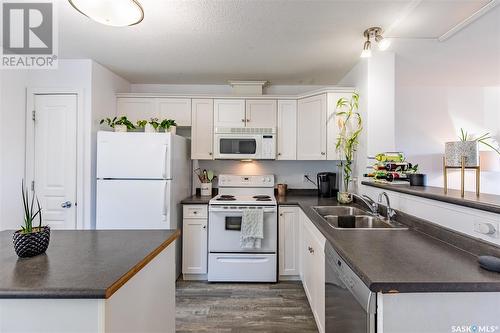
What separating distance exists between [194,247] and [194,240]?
0.08 m

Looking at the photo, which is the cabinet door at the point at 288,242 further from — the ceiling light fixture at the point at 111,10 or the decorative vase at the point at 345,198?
the ceiling light fixture at the point at 111,10

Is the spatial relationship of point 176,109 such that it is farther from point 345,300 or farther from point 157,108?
point 345,300

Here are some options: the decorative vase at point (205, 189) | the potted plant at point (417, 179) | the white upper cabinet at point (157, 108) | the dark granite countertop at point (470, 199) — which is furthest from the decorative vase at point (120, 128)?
the potted plant at point (417, 179)

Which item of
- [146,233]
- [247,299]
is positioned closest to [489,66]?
[247,299]

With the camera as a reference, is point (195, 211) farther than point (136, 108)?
No

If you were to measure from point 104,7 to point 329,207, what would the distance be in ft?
7.73

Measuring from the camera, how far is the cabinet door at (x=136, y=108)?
3197mm

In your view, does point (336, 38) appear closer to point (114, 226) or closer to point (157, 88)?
point (157, 88)

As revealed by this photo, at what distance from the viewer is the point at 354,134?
8.80 feet

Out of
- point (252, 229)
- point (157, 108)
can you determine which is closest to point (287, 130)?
point (252, 229)

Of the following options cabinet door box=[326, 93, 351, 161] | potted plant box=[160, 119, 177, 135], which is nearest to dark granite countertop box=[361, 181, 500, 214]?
cabinet door box=[326, 93, 351, 161]

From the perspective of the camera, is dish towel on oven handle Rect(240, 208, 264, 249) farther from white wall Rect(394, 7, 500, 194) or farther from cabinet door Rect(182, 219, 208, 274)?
white wall Rect(394, 7, 500, 194)

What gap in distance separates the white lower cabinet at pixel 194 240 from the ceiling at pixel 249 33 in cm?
171

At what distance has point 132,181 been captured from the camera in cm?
260
